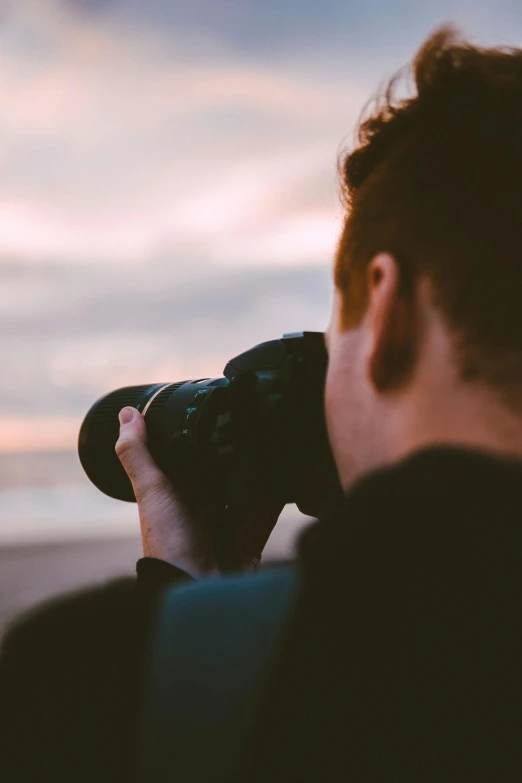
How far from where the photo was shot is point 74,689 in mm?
641

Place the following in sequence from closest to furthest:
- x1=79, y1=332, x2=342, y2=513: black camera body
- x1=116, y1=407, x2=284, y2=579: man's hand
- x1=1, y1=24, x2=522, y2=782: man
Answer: x1=1, y1=24, x2=522, y2=782: man < x1=79, y1=332, x2=342, y2=513: black camera body < x1=116, y1=407, x2=284, y2=579: man's hand

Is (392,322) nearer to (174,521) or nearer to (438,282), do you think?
(438,282)

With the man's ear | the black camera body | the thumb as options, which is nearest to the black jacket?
the man's ear

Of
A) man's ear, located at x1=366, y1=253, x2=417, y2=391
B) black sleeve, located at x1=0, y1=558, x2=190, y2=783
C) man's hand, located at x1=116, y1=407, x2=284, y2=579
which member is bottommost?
black sleeve, located at x1=0, y1=558, x2=190, y2=783

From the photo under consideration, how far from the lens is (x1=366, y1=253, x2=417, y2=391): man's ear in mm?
688

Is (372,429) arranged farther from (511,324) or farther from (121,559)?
(121,559)

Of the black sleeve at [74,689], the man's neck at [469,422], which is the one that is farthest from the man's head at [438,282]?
the black sleeve at [74,689]

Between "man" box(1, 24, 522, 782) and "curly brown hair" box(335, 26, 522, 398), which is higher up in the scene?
"curly brown hair" box(335, 26, 522, 398)

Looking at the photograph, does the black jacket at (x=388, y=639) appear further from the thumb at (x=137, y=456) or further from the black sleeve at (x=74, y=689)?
the thumb at (x=137, y=456)

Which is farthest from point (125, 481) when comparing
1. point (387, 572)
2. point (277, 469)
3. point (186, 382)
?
point (387, 572)

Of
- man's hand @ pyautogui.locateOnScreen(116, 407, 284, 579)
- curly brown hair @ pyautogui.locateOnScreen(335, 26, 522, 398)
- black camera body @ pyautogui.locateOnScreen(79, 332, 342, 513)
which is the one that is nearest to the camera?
curly brown hair @ pyautogui.locateOnScreen(335, 26, 522, 398)

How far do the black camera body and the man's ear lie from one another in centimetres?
39

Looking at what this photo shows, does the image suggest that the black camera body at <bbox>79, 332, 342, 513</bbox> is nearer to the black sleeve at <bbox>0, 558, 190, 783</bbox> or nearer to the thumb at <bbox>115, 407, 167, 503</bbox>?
the thumb at <bbox>115, 407, 167, 503</bbox>

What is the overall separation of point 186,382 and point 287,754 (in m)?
0.95
